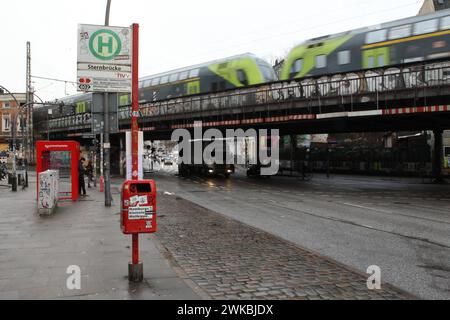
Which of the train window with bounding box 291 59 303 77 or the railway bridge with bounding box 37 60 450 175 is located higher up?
the train window with bounding box 291 59 303 77

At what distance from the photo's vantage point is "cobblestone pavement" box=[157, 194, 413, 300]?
5.46 meters

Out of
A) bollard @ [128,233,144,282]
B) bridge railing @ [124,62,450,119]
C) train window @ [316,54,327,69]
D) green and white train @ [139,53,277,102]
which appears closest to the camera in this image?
bollard @ [128,233,144,282]

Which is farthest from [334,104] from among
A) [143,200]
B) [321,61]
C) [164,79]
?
[143,200]

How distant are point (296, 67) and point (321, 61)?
173cm

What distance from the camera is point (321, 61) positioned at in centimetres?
Result: 2395

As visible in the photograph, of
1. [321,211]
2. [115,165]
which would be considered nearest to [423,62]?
[321,211]

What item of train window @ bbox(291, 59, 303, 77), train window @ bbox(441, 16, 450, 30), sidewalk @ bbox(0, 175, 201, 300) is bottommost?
sidewalk @ bbox(0, 175, 201, 300)

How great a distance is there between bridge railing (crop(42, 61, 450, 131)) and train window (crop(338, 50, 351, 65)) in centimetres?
75

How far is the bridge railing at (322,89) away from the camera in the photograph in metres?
19.5

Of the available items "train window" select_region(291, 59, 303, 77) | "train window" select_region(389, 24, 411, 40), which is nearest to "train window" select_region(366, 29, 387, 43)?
"train window" select_region(389, 24, 411, 40)

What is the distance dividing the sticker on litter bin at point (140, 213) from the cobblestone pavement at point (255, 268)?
116 cm

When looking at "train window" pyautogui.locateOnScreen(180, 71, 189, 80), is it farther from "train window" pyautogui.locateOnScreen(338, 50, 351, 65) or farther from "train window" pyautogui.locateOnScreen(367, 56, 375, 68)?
"train window" pyautogui.locateOnScreen(367, 56, 375, 68)

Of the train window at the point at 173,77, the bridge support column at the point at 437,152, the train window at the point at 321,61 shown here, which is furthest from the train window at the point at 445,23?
the train window at the point at 173,77

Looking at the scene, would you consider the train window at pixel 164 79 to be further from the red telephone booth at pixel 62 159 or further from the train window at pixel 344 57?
the red telephone booth at pixel 62 159
